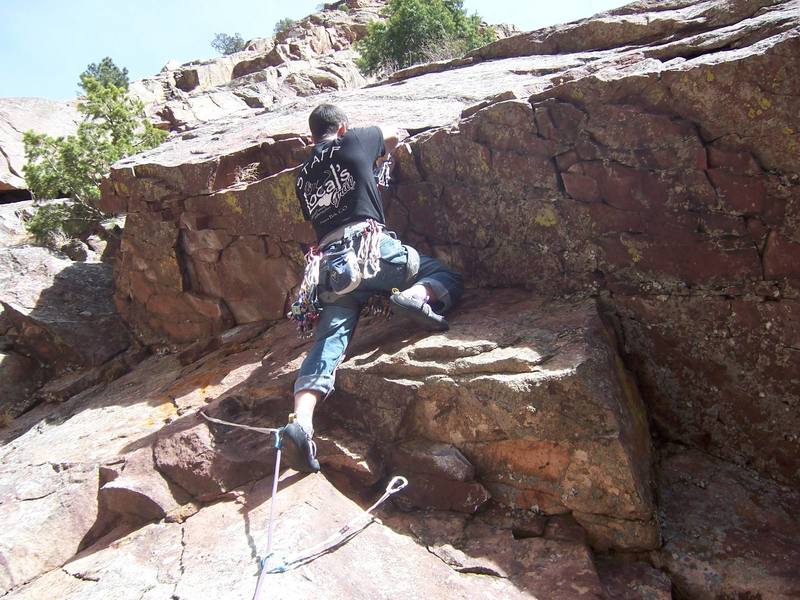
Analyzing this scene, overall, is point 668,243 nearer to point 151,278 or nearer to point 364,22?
point 151,278

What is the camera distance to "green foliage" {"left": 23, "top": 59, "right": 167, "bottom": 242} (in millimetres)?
11008

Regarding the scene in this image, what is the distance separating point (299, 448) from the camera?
291cm

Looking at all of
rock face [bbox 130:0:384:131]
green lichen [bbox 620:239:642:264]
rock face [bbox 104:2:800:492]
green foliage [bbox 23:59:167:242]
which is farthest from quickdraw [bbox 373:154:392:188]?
rock face [bbox 130:0:384:131]

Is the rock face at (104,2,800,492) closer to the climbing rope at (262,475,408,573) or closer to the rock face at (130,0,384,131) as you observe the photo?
the climbing rope at (262,475,408,573)

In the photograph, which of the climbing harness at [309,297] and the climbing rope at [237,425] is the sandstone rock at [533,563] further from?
the climbing harness at [309,297]

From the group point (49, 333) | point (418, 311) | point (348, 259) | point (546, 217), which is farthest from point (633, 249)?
point (49, 333)

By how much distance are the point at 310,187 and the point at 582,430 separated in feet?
7.59

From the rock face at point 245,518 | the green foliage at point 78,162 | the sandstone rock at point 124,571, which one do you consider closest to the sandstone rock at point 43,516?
the rock face at point 245,518

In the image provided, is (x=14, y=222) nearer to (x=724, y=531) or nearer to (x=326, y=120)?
(x=326, y=120)

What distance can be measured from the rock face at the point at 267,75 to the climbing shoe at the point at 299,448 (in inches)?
598

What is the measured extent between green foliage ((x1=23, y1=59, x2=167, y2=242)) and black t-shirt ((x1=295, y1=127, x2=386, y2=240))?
29.9 ft

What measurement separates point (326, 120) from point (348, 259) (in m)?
1.07

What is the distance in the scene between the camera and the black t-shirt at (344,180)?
3627 mm

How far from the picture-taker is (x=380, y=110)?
17.3ft
